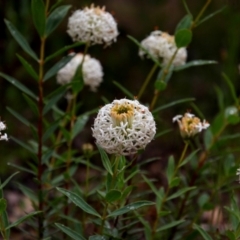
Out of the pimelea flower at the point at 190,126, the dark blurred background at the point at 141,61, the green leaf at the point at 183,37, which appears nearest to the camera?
the pimelea flower at the point at 190,126

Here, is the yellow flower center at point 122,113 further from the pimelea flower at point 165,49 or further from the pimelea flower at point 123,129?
the pimelea flower at point 165,49

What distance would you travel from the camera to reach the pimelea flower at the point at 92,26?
1.36 metres

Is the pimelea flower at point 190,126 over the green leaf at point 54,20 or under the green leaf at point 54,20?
under

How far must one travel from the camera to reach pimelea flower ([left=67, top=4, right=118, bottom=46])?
1.36 m

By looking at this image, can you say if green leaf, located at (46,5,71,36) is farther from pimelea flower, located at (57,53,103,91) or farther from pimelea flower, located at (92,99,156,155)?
pimelea flower, located at (92,99,156,155)

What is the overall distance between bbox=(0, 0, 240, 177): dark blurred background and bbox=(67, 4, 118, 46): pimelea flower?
1360 mm

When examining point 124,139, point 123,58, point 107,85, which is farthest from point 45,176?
point 123,58

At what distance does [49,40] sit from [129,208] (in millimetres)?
2357

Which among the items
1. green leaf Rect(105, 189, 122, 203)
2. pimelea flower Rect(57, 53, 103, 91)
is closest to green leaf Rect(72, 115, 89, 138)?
pimelea flower Rect(57, 53, 103, 91)

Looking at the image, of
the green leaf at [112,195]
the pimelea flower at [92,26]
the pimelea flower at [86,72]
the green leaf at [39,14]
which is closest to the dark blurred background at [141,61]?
the pimelea flower at [86,72]

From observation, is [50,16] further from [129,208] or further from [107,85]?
[107,85]

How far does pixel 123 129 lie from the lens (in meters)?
0.95

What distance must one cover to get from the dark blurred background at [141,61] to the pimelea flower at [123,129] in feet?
5.69

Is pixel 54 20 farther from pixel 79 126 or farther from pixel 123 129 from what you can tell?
pixel 123 129
